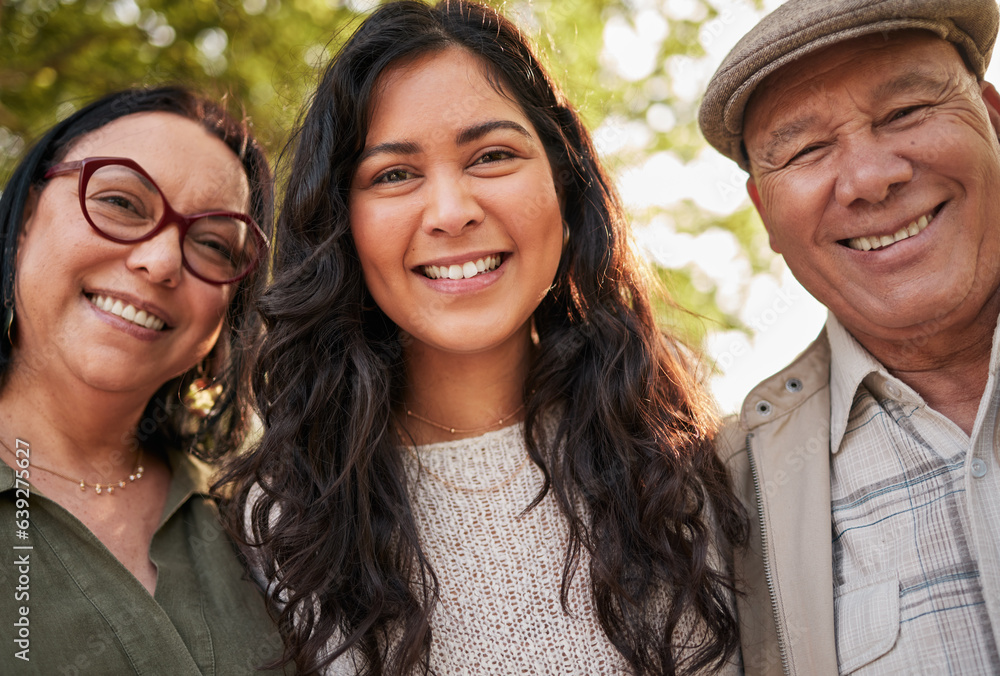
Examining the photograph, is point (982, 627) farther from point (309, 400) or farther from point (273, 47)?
point (273, 47)

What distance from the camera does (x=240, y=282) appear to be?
2.83 metres

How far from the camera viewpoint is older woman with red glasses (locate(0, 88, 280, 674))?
215 cm

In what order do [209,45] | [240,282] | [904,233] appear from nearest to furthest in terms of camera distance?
[904,233], [240,282], [209,45]

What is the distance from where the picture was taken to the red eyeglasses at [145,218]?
250 cm

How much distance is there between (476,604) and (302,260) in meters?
1.19

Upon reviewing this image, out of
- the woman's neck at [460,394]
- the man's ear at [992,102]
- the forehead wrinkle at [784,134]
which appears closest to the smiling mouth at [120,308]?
the woman's neck at [460,394]

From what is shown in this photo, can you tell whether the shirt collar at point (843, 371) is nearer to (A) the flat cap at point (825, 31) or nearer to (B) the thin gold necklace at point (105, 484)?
(A) the flat cap at point (825, 31)

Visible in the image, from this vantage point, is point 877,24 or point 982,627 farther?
point 877,24

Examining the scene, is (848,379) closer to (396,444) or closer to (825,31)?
(825,31)

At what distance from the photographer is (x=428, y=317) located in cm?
236

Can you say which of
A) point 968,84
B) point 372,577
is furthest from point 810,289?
point 372,577

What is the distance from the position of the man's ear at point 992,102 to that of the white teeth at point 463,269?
1594 millimetres

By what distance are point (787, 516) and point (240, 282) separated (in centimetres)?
197

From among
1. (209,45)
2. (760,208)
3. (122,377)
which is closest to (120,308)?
(122,377)
